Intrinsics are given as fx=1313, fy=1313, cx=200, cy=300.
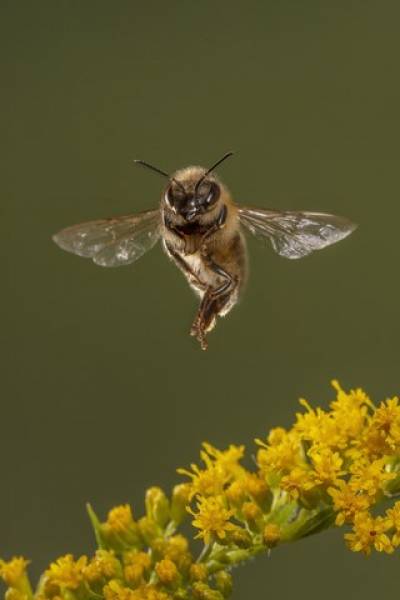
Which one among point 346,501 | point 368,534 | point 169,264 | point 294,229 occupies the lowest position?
point 368,534

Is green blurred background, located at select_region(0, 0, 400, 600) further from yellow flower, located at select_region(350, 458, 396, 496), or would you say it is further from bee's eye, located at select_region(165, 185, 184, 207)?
bee's eye, located at select_region(165, 185, 184, 207)

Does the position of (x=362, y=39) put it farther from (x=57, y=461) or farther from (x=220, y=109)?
(x=57, y=461)

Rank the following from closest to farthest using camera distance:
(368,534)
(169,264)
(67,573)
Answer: (368,534) < (67,573) < (169,264)

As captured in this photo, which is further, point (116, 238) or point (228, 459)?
point (116, 238)

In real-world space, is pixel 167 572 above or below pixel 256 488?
below

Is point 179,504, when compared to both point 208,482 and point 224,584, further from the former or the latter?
point 224,584

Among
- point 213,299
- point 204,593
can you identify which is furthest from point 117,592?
point 213,299

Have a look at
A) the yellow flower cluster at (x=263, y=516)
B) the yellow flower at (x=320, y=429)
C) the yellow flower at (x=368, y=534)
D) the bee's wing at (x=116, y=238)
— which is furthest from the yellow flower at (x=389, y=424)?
the bee's wing at (x=116, y=238)
